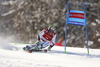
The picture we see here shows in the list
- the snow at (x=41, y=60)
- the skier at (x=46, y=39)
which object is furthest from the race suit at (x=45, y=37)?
the snow at (x=41, y=60)

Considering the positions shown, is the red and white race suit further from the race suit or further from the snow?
the snow

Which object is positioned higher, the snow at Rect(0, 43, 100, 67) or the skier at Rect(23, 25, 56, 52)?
the skier at Rect(23, 25, 56, 52)

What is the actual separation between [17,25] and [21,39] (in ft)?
13.9

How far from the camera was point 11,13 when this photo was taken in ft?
148

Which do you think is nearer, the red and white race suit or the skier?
the skier

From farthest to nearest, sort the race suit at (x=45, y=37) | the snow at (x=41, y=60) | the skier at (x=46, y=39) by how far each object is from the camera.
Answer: the race suit at (x=45, y=37) → the skier at (x=46, y=39) → the snow at (x=41, y=60)

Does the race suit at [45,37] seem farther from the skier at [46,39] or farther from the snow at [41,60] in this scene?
the snow at [41,60]

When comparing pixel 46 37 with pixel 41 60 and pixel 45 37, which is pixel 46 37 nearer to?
pixel 45 37

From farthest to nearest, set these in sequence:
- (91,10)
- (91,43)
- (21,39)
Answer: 1. (21,39)
2. (91,10)
3. (91,43)

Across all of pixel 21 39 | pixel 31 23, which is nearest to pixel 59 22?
pixel 31 23

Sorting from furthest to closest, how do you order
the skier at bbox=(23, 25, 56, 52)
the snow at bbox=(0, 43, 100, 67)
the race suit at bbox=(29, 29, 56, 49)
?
the race suit at bbox=(29, 29, 56, 49) < the skier at bbox=(23, 25, 56, 52) < the snow at bbox=(0, 43, 100, 67)

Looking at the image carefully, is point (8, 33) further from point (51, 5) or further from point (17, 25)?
point (51, 5)

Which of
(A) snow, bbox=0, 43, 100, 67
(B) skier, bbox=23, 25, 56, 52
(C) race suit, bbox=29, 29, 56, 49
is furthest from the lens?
(C) race suit, bbox=29, 29, 56, 49

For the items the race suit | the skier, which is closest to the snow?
the skier
